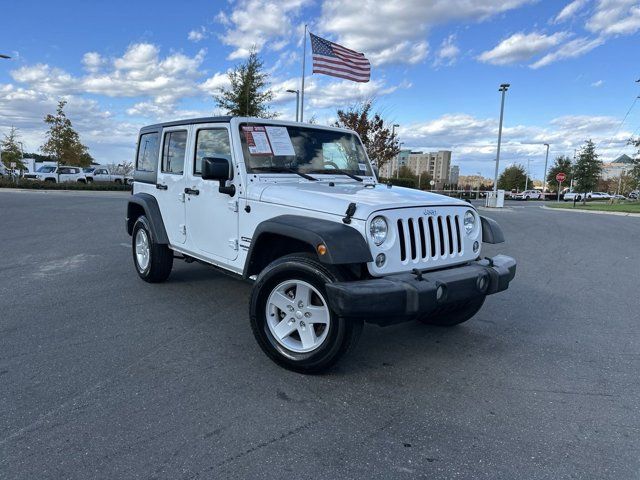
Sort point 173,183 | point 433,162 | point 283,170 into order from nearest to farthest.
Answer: point 283,170 → point 173,183 → point 433,162

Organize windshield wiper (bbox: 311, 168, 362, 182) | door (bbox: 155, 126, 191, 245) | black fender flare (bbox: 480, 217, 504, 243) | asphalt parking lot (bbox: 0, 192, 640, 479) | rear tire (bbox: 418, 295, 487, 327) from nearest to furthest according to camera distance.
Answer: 1. asphalt parking lot (bbox: 0, 192, 640, 479)
2. black fender flare (bbox: 480, 217, 504, 243)
3. rear tire (bbox: 418, 295, 487, 327)
4. windshield wiper (bbox: 311, 168, 362, 182)
5. door (bbox: 155, 126, 191, 245)

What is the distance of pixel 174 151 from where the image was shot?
555 cm

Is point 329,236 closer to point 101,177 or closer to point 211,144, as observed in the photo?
point 211,144

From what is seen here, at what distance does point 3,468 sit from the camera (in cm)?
243

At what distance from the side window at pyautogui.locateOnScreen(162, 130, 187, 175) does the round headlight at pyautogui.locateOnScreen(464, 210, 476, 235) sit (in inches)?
121

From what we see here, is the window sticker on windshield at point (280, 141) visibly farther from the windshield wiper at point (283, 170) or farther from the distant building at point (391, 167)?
the distant building at point (391, 167)

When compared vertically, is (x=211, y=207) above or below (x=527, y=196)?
below

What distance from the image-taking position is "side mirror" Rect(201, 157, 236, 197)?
4.08 metres

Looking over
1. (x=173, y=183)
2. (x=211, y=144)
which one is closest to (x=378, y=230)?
(x=211, y=144)

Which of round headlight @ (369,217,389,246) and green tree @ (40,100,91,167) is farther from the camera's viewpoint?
green tree @ (40,100,91,167)

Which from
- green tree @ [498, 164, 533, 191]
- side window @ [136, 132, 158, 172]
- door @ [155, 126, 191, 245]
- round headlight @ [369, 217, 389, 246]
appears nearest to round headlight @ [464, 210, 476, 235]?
round headlight @ [369, 217, 389, 246]

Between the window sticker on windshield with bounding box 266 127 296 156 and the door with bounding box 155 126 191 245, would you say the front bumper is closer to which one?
the window sticker on windshield with bounding box 266 127 296 156

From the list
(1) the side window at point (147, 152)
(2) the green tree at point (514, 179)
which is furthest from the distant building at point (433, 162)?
(1) the side window at point (147, 152)

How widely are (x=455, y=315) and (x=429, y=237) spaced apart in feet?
4.35
